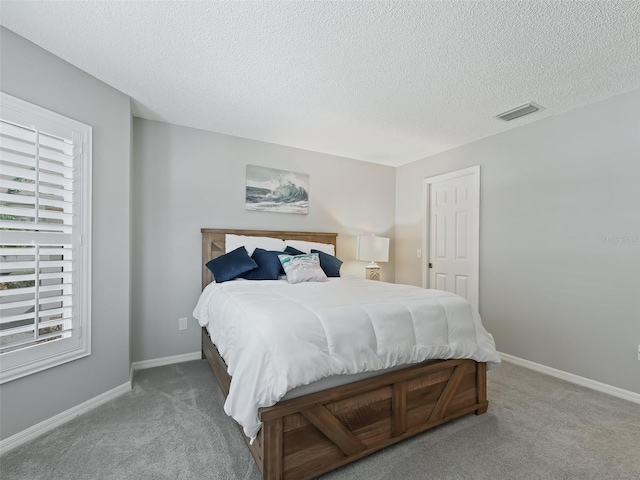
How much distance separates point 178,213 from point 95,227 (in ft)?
3.07

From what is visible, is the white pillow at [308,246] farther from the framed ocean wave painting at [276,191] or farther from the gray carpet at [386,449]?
the gray carpet at [386,449]

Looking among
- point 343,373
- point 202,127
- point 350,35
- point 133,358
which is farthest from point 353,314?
point 202,127

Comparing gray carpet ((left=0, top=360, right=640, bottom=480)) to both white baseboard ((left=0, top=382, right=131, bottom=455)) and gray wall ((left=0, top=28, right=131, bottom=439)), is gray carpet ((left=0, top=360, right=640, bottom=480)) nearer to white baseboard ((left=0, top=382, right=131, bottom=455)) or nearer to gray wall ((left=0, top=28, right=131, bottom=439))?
white baseboard ((left=0, top=382, right=131, bottom=455))

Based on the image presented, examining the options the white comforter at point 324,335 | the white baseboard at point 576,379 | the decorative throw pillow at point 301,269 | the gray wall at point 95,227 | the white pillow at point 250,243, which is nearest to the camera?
the white comforter at point 324,335

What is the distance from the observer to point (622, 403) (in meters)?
2.29

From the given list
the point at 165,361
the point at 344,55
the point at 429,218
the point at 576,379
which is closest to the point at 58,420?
the point at 165,361

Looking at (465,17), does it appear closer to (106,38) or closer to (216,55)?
(216,55)

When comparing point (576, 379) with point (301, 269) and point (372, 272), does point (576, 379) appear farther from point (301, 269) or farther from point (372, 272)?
point (301, 269)

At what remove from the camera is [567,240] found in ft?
9.02

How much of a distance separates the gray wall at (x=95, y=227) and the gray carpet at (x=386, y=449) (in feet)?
0.61

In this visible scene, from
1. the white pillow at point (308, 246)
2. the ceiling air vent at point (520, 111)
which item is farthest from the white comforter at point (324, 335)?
the ceiling air vent at point (520, 111)

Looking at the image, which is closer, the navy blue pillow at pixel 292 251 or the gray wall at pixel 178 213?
the gray wall at pixel 178 213

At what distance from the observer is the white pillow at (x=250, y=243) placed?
10.5ft

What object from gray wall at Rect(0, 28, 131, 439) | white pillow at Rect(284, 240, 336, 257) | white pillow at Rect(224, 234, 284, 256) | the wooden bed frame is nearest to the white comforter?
the wooden bed frame
